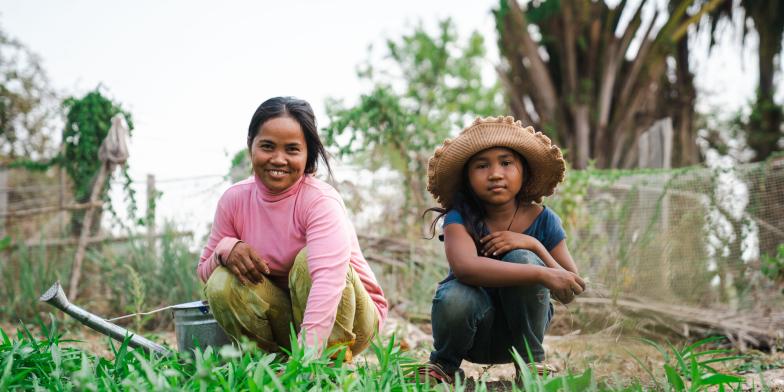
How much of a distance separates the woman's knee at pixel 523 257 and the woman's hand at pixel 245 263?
912 mm

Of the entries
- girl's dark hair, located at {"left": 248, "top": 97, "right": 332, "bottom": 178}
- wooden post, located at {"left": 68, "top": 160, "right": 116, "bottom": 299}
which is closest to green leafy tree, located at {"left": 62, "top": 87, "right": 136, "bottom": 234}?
wooden post, located at {"left": 68, "top": 160, "right": 116, "bottom": 299}

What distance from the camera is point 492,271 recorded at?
7.26 ft

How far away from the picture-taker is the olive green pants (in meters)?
2.34

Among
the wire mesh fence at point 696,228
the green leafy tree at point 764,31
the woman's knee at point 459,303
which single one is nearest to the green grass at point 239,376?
the woman's knee at point 459,303

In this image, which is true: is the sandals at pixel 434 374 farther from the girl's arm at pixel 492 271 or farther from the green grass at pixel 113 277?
the green grass at pixel 113 277

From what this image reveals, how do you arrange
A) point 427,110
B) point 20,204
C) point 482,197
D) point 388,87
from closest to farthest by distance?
point 482,197, point 388,87, point 20,204, point 427,110

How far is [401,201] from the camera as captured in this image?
18.1 feet

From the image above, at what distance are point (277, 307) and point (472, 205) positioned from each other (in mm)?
863

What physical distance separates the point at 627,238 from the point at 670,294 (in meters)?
0.56

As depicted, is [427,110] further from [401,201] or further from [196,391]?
[196,391]

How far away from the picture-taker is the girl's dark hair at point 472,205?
241 cm

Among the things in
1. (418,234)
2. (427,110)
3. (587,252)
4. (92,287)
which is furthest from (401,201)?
(427,110)

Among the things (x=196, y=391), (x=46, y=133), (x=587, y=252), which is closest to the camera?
(x=196, y=391)

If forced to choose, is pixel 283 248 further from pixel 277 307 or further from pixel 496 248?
pixel 496 248
